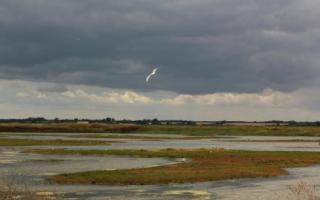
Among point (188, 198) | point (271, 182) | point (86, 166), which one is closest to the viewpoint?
point (188, 198)

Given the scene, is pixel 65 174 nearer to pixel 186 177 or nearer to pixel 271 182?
pixel 186 177

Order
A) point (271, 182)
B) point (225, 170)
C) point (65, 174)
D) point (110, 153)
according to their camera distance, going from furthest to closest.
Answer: point (110, 153)
point (225, 170)
point (65, 174)
point (271, 182)

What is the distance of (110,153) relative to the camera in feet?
228

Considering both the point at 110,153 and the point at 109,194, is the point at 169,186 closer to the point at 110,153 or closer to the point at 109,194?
the point at 109,194

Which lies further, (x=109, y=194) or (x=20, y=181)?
(x=20, y=181)

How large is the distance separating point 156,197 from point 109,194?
275 cm

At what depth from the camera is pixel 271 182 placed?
38875 millimetres

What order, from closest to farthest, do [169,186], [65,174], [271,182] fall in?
[169,186], [271,182], [65,174]

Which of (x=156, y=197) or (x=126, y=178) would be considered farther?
(x=126, y=178)

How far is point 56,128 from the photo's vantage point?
652 feet

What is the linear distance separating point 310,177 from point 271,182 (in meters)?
4.82

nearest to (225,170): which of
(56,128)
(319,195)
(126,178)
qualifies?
(126,178)

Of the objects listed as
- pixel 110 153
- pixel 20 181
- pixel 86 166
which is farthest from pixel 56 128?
pixel 20 181

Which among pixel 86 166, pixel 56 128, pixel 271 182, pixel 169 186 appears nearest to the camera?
pixel 169 186
